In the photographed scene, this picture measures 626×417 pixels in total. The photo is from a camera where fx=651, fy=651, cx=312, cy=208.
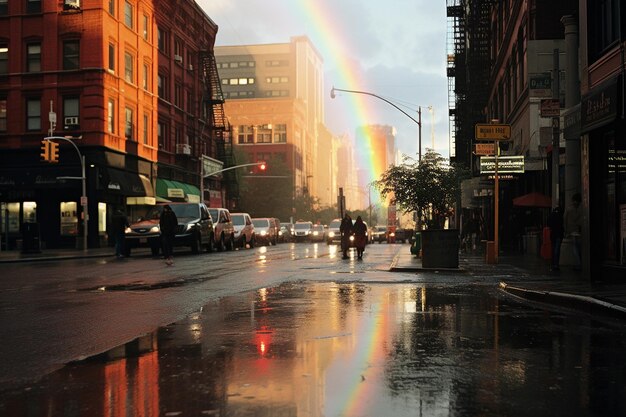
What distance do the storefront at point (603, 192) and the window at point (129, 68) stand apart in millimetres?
32706

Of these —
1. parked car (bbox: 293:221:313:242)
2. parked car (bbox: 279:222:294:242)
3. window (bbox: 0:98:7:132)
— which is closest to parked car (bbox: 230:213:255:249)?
window (bbox: 0:98:7:132)

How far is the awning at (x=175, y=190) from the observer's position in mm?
45250

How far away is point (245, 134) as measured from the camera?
344 ft

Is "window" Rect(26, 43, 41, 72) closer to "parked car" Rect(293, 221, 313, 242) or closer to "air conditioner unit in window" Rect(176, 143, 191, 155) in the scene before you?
"air conditioner unit in window" Rect(176, 143, 191, 155)

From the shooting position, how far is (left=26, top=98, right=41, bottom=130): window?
3775 centimetres

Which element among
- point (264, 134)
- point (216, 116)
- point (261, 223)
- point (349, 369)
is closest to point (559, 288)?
point (349, 369)

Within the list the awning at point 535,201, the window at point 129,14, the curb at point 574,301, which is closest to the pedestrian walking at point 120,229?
the awning at point 535,201

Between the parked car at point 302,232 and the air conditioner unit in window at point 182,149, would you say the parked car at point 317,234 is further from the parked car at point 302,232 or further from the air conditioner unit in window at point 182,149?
the air conditioner unit in window at point 182,149

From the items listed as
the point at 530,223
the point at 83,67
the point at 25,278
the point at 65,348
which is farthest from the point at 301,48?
the point at 65,348

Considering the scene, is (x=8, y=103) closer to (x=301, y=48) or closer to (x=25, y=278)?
(x=25, y=278)

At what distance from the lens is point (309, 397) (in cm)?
479

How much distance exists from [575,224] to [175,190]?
3435 centimetres

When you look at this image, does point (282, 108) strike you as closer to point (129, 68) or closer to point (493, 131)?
point (129, 68)

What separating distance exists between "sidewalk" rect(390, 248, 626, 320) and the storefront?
610 mm
